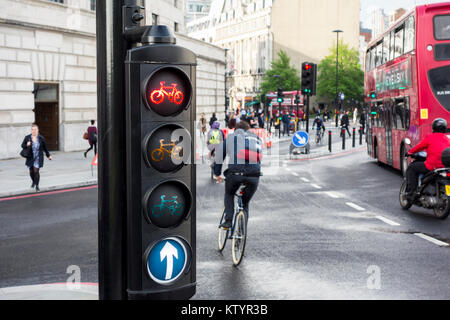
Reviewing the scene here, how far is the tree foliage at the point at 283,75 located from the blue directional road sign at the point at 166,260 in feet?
302

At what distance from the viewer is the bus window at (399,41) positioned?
56.1ft

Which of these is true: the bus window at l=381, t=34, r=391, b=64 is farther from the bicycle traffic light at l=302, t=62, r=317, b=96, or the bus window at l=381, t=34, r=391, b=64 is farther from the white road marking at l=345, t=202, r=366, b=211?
the white road marking at l=345, t=202, r=366, b=211

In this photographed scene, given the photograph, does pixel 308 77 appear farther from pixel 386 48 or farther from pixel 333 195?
pixel 333 195

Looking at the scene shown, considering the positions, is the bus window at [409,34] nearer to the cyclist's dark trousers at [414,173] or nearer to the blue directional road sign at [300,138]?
the cyclist's dark trousers at [414,173]

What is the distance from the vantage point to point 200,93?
4712cm

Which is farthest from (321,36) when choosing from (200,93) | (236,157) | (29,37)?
(236,157)

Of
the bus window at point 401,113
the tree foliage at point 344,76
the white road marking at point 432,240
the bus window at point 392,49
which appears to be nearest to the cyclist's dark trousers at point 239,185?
the white road marking at point 432,240

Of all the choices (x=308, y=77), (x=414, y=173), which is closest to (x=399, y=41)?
(x=414, y=173)

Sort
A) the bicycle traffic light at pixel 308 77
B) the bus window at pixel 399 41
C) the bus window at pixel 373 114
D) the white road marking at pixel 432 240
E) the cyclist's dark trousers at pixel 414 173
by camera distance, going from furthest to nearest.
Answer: the bicycle traffic light at pixel 308 77 < the bus window at pixel 373 114 < the bus window at pixel 399 41 < the cyclist's dark trousers at pixel 414 173 < the white road marking at pixel 432 240

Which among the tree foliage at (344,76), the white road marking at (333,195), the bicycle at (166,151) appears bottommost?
the white road marking at (333,195)

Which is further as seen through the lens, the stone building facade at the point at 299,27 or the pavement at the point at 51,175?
the stone building facade at the point at 299,27

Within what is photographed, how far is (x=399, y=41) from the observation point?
17.5 meters

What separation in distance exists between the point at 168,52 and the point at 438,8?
14.0 m

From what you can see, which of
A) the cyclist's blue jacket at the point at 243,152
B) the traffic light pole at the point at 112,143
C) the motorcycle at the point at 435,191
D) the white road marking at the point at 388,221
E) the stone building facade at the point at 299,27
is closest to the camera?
the traffic light pole at the point at 112,143
